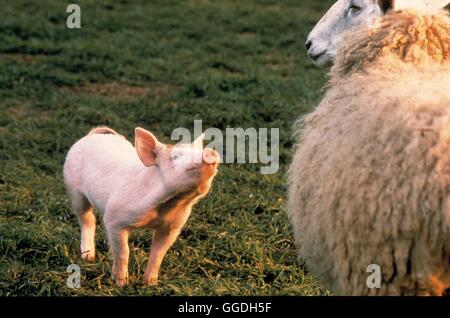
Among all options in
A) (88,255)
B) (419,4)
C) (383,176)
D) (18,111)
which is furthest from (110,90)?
(383,176)

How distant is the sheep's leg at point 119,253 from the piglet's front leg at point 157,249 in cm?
13

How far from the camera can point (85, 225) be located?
199 inches

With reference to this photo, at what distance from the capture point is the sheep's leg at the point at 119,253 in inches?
173

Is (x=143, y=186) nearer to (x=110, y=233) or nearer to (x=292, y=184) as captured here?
(x=110, y=233)

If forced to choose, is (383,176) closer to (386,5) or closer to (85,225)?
(386,5)

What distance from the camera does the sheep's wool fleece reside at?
125 inches

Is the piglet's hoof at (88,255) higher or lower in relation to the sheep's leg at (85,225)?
lower

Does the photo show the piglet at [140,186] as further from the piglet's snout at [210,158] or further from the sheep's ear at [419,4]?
the sheep's ear at [419,4]

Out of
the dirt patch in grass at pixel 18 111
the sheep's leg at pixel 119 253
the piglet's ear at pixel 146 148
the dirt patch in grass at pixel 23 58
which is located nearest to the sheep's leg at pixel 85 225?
the sheep's leg at pixel 119 253

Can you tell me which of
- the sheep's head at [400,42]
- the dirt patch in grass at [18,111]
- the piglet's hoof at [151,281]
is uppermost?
the sheep's head at [400,42]

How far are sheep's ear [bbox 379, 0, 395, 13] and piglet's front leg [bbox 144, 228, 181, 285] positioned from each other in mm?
1537

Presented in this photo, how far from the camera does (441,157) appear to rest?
3164 millimetres

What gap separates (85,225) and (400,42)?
2117 millimetres
